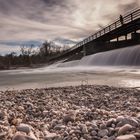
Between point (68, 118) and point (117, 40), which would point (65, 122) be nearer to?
point (68, 118)

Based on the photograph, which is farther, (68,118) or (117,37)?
(117,37)

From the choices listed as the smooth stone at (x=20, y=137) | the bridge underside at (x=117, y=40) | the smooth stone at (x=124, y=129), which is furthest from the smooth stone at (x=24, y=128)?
the bridge underside at (x=117, y=40)

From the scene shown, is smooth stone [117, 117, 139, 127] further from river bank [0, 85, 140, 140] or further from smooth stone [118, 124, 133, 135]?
smooth stone [118, 124, 133, 135]

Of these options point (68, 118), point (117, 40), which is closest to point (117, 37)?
point (117, 40)

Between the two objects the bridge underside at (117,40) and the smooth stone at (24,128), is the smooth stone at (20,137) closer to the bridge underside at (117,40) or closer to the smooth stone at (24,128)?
the smooth stone at (24,128)

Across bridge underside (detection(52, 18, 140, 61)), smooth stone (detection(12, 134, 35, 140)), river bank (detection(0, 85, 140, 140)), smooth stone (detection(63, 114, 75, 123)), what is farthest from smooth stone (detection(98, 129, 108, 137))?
bridge underside (detection(52, 18, 140, 61))

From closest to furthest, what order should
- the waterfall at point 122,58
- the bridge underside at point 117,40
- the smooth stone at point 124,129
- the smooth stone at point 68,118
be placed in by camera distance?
1. the smooth stone at point 124,129
2. the smooth stone at point 68,118
3. the waterfall at point 122,58
4. the bridge underside at point 117,40

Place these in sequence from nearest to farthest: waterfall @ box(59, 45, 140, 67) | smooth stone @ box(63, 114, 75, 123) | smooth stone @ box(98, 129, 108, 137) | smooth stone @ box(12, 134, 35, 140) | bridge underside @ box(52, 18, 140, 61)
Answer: smooth stone @ box(12, 134, 35, 140) → smooth stone @ box(98, 129, 108, 137) → smooth stone @ box(63, 114, 75, 123) → waterfall @ box(59, 45, 140, 67) → bridge underside @ box(52, 18, 140, 61)

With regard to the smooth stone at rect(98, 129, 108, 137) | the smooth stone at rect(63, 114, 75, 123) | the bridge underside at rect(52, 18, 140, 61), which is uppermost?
the bridge underside at rect(52, 18, 140, 61)

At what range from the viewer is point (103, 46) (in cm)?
4012

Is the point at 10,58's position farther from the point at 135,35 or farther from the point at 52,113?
the point at 52,113

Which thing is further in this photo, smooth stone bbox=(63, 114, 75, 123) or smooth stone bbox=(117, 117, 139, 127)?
smooth stone bbox=(63, 114, 75, 123)

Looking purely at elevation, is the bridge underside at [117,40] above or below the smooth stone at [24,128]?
above

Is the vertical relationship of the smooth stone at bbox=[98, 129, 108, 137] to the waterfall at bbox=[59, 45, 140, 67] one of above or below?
below
